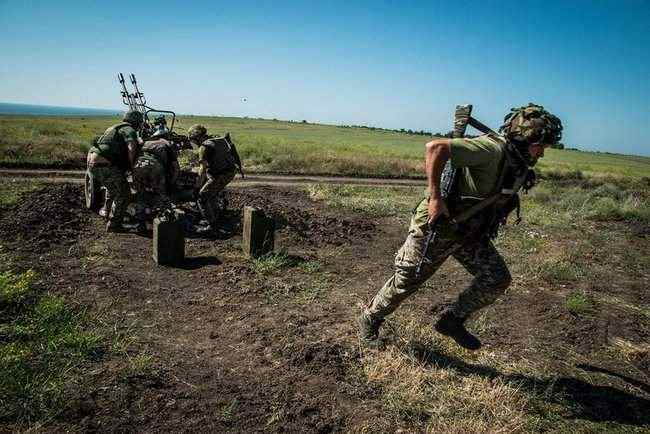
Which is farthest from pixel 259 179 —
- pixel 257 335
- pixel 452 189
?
pixel 452 189

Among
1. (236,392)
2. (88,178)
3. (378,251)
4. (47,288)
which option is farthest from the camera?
(88,178)

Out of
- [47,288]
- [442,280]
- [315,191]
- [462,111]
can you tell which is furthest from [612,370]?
[315,191]

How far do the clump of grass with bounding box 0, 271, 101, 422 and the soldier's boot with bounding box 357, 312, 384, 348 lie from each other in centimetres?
231

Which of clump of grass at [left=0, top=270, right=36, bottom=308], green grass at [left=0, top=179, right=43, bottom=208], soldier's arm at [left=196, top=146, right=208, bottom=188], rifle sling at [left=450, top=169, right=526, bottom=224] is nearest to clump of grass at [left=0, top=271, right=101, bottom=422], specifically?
clump of grass at [left=0, top=270, right=36, bottom=308]

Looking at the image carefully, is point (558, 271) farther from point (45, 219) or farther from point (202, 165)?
point (45, 219)

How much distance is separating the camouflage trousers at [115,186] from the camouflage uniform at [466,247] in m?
5.15

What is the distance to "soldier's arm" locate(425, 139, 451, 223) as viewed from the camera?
298 centimetres

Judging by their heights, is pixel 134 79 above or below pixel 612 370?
above

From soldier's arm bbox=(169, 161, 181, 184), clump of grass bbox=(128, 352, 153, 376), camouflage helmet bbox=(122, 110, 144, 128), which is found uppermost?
camouflage helmet bbox=(122, 110, 144, 128)

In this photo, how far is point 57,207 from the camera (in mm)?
7898

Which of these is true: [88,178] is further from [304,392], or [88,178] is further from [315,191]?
[304,392]

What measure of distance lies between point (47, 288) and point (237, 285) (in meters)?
2.06

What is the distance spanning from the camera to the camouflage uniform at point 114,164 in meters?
7.02

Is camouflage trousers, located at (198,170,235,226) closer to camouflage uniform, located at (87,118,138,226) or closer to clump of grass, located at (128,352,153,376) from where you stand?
camouflage uniform, located at (87,118,138,226)
